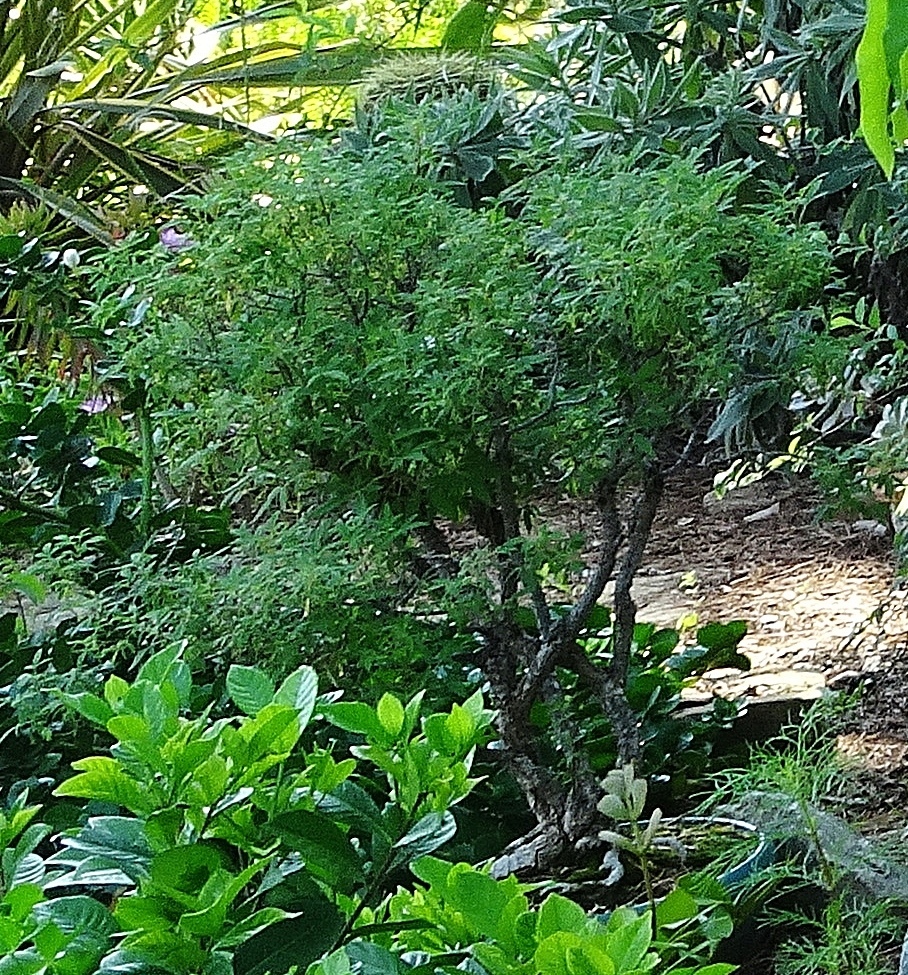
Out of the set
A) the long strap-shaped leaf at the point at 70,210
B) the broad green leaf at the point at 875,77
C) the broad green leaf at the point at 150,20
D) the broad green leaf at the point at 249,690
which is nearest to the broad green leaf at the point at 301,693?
the broad green leaf at the point at 249,690

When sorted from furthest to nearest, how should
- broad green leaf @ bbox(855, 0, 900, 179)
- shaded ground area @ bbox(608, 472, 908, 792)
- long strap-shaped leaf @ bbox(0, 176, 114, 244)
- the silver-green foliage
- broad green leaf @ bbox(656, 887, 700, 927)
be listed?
long strap-shaped leaf @ bbox(0, 176, 114, 244), shaded ground area @ bbox(608, 472, 908, 792), the silver-green foliage, broad green leaf @ bbox(656, 887, 700, 927), broad green leaf @ bbox(855, 0, 900, 179)

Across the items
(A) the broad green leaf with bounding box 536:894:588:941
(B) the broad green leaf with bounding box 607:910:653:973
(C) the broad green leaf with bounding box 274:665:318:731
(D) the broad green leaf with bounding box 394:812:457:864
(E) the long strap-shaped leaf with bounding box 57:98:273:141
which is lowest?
(B) the broad green leaf with bounding box 607:910:653:973

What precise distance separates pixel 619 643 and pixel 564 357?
284 millimetres

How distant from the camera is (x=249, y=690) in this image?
22.0 inches

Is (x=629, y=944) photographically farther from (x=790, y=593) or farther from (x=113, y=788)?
(x=790, y=593)

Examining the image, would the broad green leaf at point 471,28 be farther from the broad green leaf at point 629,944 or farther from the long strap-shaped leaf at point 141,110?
the broad green leaf at point 629,944

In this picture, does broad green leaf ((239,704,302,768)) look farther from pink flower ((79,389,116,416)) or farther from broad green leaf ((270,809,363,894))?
pink flower ((79,389,116,416))

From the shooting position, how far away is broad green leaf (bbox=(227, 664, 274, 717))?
1.82 feet

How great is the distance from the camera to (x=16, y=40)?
2.89m

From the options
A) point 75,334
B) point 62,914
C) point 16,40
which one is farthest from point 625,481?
point 16,40

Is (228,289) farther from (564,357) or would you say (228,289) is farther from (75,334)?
(75,334)

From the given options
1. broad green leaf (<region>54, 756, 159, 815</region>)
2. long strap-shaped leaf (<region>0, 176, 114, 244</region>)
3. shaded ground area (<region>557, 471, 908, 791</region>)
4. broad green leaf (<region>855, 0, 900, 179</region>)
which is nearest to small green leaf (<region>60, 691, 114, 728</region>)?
broad green leaf (<region>54, 756, 159, 815</region>)

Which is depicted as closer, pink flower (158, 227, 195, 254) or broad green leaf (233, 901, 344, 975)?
broad green leaf (233, 901, 344, 975)

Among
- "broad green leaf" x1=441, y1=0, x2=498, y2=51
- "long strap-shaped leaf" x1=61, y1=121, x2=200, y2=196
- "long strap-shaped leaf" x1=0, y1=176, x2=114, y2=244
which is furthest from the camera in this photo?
"long strap-shaped leaf" x1=61, y1=121, x2=200, y2=196
